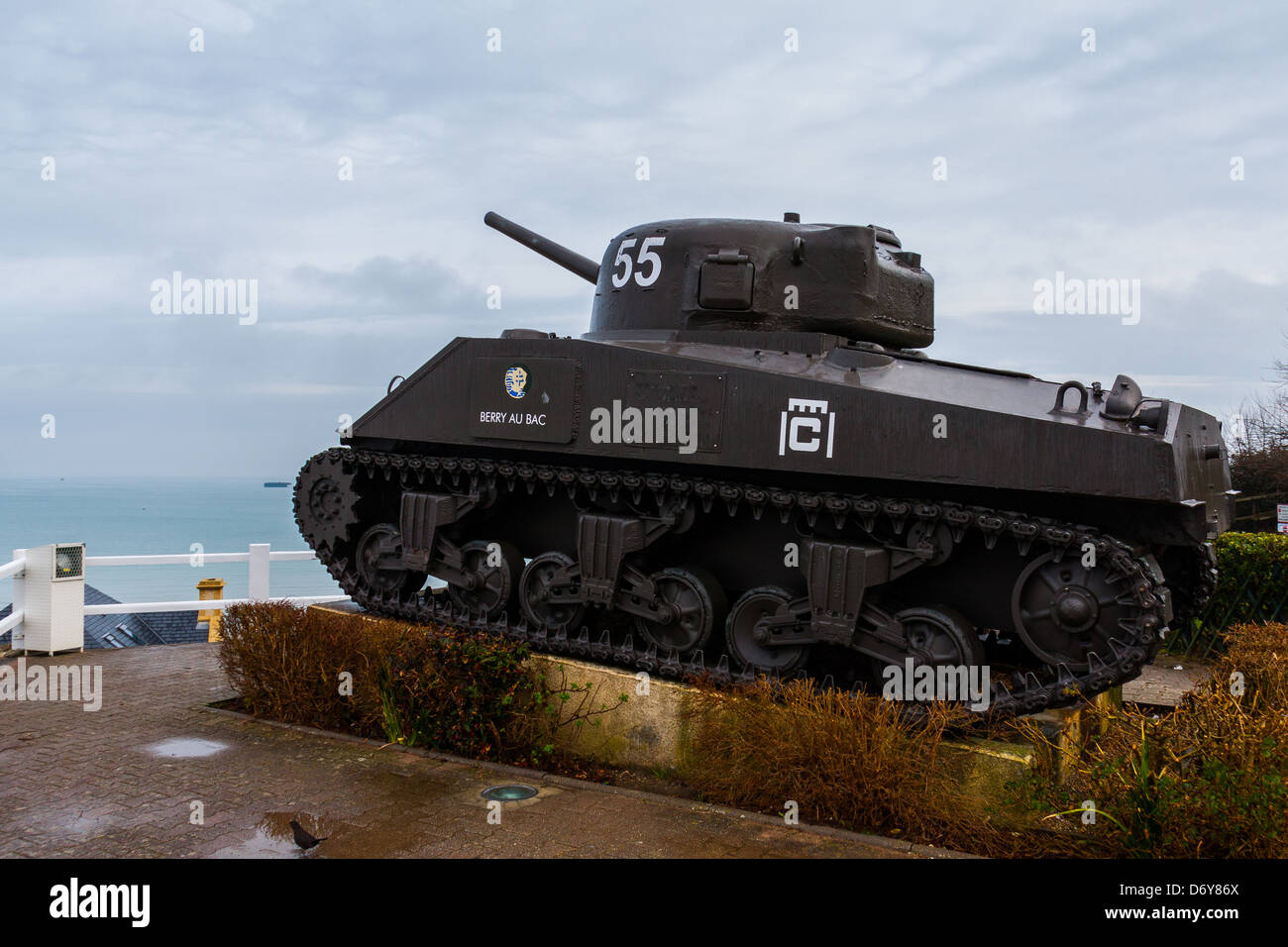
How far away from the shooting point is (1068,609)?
6.98 m

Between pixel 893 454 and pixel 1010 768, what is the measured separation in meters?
2.14

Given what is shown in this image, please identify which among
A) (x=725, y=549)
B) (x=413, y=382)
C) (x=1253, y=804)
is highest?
(x=413, y=382)

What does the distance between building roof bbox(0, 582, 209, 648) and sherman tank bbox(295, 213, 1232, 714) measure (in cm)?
484

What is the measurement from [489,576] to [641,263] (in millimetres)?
3124

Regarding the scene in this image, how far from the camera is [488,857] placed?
585cm

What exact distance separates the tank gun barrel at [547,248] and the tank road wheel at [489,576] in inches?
138

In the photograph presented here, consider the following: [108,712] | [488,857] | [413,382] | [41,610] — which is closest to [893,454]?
[488,857]

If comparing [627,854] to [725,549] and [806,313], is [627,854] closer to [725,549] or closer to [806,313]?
[725,549]

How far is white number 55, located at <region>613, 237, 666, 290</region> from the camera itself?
958 cm

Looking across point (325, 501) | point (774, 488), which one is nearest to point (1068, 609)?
A: point (774, 488)

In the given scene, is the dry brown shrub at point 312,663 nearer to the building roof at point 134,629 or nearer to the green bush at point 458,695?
the green bush at point 458,695

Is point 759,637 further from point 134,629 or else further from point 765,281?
point 134,629

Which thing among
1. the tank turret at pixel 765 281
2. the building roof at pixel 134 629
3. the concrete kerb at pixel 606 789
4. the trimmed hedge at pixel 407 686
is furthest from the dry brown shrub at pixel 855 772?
the building roof at pixel 134 629

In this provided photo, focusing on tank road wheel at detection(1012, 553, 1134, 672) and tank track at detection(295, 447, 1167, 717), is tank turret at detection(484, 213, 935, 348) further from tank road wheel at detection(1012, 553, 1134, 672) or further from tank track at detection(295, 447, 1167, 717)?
tank road wheel at detection(1012, 553, 1134, 672)
